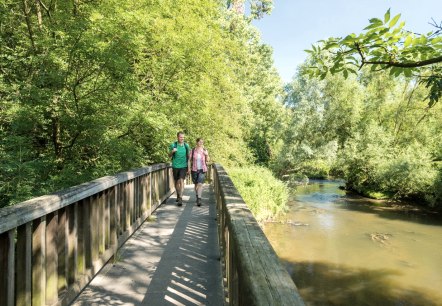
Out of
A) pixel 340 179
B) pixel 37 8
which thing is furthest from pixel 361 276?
pixel 340 179

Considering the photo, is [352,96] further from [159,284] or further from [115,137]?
[159,284]

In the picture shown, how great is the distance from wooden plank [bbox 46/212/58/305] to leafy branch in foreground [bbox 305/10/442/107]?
8.65ft

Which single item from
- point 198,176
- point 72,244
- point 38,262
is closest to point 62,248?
point 72,244

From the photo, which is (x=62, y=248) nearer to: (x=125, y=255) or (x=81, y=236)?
(x=81, y=236)

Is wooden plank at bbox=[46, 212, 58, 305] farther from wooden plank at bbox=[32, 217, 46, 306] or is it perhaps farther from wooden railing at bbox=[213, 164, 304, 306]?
wooden railing at bbox=[213, 164, 304, 306]

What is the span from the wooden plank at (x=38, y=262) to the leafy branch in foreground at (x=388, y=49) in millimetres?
2659

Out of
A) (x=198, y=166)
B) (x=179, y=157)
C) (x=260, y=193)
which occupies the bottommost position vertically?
(x=260, y=193)

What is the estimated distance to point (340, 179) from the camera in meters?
Answer: 48.0

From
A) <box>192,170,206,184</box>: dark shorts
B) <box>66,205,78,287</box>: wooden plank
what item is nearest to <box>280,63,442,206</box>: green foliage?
<box>192,170,206,184</box>: dark shorts

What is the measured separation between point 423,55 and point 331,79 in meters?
30.8

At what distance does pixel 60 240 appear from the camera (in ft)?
10.5

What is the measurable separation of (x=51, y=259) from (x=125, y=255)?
2033 millimetres

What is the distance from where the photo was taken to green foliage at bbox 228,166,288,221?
1761 centimetres

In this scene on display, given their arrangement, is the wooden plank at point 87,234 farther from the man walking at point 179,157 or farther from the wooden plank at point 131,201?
the man walking at point 179,157
